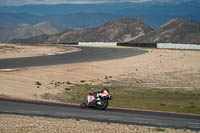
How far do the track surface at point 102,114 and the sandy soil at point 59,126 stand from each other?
83cm

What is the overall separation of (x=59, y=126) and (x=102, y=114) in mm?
3118

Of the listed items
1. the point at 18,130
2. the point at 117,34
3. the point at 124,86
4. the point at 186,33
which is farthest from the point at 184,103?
the point at 117,34

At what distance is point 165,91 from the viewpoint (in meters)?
23.9

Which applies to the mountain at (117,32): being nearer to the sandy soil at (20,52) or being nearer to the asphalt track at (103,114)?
the sandy soil at (20,52)

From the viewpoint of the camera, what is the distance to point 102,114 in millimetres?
14430

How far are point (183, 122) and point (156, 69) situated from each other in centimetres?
2156

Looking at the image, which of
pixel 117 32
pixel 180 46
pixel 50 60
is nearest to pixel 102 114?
pixel 50 60

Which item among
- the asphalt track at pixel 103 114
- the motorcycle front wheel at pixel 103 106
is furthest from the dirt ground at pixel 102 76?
the motorcycle front wheel at pixel 103 106

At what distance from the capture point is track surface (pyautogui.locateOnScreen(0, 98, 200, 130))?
1331cm

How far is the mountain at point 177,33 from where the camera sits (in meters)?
99.7

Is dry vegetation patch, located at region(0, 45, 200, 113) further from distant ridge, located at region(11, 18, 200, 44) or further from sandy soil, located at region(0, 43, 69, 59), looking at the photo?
distant ridge, located at region(11, 18, 200, 44)

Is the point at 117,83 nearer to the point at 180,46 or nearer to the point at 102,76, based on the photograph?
the point at 102,76

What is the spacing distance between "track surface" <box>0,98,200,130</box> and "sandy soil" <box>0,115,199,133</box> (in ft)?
2.72

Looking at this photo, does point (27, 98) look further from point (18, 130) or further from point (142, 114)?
point (18, 130)
